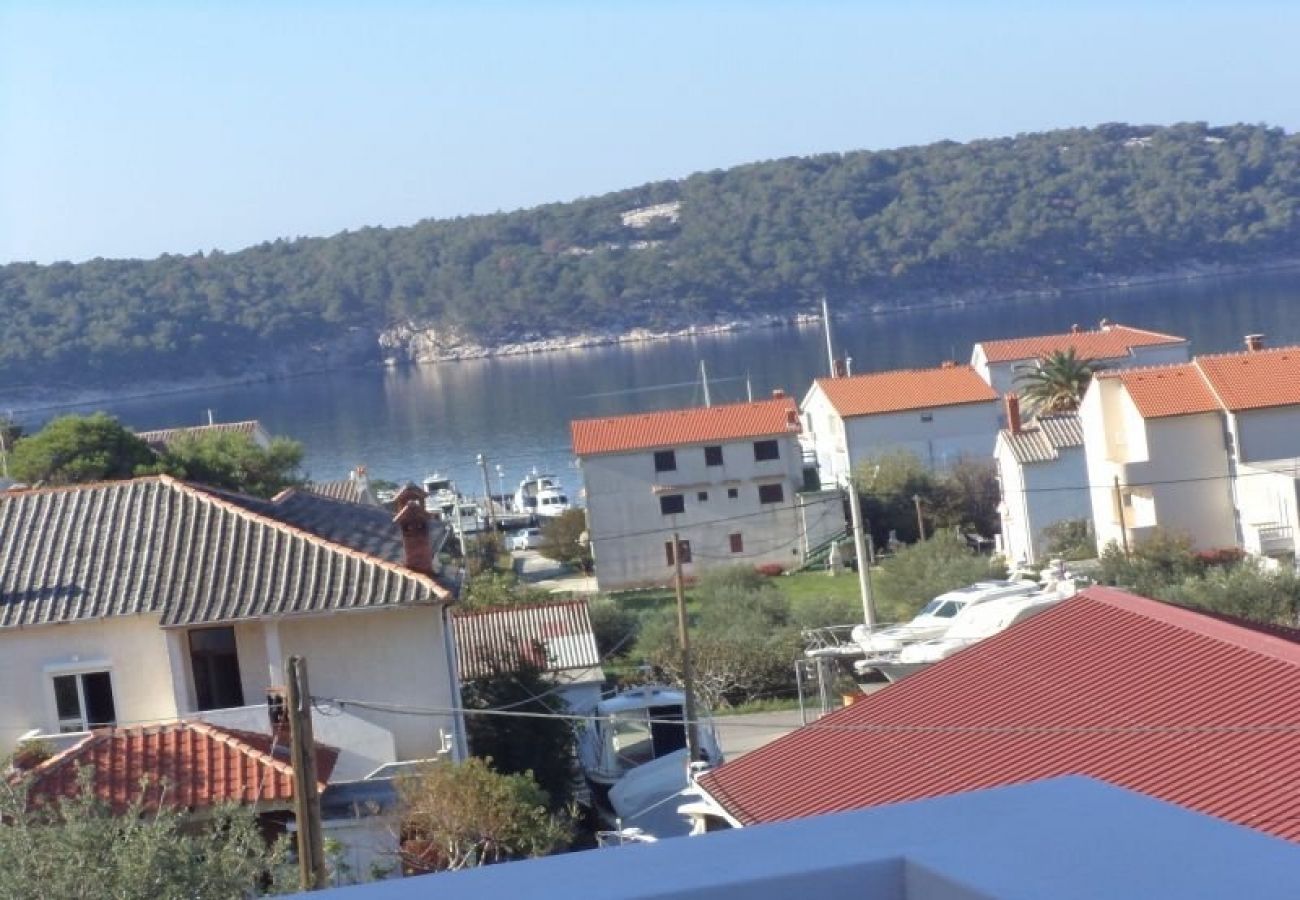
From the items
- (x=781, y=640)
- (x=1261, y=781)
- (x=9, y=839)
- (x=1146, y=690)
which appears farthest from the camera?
(x=781, y=640)

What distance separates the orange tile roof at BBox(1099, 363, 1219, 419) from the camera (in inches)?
1560

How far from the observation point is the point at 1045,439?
1757 inches

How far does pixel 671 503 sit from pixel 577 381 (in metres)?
89.3

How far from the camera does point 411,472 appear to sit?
8888 cm

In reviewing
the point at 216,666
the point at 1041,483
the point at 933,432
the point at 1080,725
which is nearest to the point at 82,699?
the point at 216,666

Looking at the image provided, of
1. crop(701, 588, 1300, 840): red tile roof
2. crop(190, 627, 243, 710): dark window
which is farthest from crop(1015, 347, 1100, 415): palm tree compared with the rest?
crop(701, 588, 1300, 840): red tile roof

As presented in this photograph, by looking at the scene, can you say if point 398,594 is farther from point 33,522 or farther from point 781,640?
point 781,640

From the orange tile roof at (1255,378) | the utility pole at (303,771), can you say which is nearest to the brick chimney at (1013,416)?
the orange tile roof at (1255,378)

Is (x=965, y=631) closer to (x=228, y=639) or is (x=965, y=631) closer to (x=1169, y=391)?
(x=228, y=639)

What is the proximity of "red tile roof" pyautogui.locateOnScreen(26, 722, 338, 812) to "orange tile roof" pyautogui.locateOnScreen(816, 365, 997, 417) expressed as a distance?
41149 millimetres

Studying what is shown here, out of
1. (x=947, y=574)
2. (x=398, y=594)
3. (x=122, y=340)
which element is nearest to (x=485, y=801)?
(x=398, y=594)

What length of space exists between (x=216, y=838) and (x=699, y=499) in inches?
1712

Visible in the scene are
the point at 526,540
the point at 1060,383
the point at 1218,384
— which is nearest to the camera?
the point at 1218,384

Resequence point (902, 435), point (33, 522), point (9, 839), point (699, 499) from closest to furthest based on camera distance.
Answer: point (9, 839) < point (33, 522) < point (699, 499) < point (902, 435)
